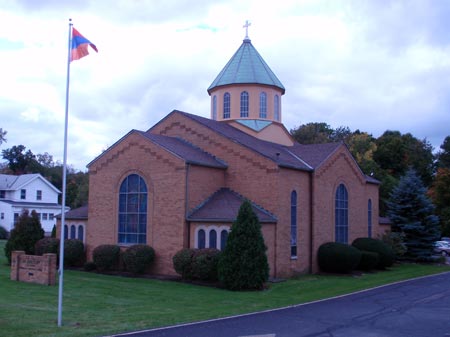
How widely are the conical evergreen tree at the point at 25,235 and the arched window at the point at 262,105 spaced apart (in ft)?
49.4

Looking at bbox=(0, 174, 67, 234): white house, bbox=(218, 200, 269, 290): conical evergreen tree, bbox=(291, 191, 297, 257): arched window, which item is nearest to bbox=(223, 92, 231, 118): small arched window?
bbox=(291, 191, 297, 257): arched window

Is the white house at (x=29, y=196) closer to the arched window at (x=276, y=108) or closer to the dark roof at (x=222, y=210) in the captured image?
the arched window at (x=276, y=108)

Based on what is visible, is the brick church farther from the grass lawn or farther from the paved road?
the paved road

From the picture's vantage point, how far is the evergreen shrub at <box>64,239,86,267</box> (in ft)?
90.2

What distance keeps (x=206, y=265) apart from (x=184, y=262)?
1211 mm

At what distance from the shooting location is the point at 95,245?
27.9 m

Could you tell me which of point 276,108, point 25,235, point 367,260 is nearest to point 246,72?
point 276,108

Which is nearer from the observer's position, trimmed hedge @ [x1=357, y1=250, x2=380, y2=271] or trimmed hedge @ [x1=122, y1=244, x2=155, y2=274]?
trimmed hedge @ [x1=122, y1=244, x2=155, y2=274]

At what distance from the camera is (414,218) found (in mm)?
38875

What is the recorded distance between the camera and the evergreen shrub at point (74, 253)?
27.5 meters

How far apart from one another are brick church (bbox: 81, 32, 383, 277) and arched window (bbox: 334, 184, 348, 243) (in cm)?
6

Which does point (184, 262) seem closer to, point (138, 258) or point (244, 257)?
point (138, 258)

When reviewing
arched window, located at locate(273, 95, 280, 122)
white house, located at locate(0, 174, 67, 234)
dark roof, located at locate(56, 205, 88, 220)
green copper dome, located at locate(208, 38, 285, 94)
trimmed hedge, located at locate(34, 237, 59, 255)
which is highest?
green copper dome, located at locate(208, 38, 285, 94)

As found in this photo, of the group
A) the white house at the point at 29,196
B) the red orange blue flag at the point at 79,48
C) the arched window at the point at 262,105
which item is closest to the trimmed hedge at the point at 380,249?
the arched window at the point at 262,105
